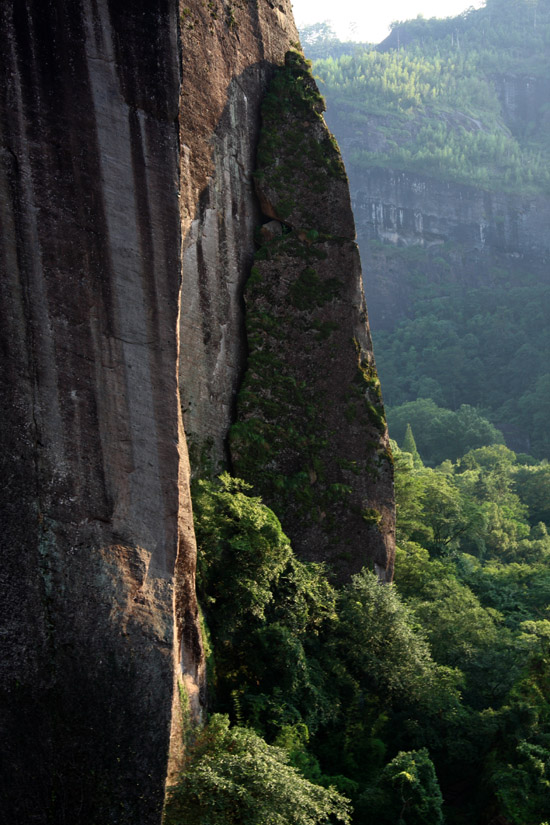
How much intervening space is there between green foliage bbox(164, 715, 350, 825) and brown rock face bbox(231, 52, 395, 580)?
6737mm

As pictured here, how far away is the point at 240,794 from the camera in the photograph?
9977 mm

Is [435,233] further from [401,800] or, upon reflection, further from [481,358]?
[401,800]

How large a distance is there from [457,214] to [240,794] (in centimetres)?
10308

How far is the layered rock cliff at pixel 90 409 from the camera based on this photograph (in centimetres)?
945

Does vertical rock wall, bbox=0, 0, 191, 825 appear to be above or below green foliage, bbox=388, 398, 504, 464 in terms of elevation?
above

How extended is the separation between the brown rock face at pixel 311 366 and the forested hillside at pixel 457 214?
5261 centimetres

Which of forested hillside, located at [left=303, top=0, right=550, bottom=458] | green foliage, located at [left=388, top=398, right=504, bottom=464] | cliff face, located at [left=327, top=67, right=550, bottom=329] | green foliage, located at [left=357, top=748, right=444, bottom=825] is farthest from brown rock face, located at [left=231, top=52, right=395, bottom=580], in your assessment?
cliff face, located at [left=327, top=67, right=550, bottom=329]

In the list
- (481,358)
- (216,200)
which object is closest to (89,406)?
(216,200)

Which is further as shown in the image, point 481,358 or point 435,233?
point 435,233

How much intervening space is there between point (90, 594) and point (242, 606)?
442 centimetres

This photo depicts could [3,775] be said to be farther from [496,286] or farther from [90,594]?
[496,286]

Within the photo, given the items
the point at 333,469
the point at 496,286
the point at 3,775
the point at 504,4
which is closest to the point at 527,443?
the point at 496,286

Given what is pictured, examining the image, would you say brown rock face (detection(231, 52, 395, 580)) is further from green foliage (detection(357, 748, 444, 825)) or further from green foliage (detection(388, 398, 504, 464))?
green foliage (detection(388, 398, 504, 464))

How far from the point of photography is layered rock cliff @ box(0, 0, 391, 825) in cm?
945
